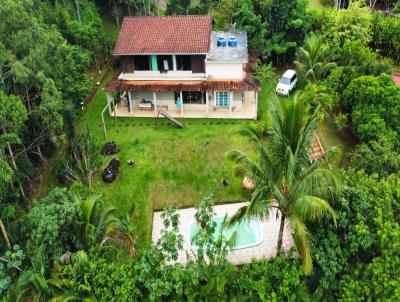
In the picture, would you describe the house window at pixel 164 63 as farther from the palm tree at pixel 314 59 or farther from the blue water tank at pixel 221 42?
the palm tree at pixel 314 59

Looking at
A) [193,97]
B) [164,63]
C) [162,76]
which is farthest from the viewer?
[193,97]

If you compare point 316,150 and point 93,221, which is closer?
point 93,221

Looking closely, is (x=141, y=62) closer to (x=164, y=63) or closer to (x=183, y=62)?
(x=164, y=63)

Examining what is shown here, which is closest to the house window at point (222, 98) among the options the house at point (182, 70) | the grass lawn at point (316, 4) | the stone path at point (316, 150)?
the house at point (182, 70)

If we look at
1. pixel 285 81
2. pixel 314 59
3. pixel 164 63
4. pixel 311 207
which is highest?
pixel 164 63

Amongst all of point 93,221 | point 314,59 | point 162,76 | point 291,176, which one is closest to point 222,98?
point 162,76

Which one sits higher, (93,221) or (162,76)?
(162,76)
